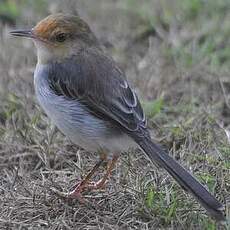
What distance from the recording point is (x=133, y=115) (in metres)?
5.57

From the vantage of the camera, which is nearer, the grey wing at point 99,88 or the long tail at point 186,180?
the long tail at point 186,180

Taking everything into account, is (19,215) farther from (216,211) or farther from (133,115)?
(216,211)

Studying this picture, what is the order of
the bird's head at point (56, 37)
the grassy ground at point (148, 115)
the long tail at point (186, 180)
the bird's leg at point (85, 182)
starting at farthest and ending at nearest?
the bird's head at point (56, 37) < the bird's leg at point (85, 182) < the grassy ground at point (148, 115) < the long tail at point (186, 180)

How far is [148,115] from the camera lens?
705 centimetres

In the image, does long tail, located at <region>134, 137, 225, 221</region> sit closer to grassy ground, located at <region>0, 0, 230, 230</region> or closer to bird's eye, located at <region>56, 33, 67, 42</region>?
grassy ground, located at <region>0, 0, 230, 230</region>

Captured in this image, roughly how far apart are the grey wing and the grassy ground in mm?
547

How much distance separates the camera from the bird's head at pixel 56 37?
19.2 ft

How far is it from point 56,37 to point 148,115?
155 cm

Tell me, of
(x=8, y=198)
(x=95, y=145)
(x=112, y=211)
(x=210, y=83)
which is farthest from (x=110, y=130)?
(x=210, y=83)

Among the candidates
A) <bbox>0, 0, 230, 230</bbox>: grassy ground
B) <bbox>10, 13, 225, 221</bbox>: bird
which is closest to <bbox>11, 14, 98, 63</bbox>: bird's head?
<bbox>10, 13, 225, 221</bbox>: bird

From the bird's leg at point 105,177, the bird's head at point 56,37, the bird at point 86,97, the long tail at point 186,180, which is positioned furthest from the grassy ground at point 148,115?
the bird's head at point 56,37

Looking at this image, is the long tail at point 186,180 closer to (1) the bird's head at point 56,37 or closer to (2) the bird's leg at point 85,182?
(2) the bird's leg at point 85,182

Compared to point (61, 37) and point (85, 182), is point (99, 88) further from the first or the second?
point (85, 182)

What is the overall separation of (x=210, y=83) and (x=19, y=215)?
3025mm
